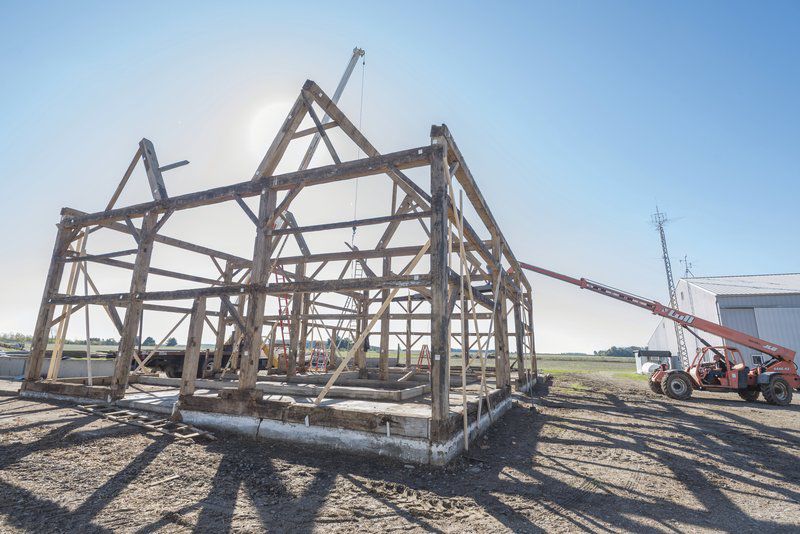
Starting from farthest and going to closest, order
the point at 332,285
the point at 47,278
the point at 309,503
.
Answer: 1. the point at 47,278
2. the point at 332,285
3. the point at 309,503

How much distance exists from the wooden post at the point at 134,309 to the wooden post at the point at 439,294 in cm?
702

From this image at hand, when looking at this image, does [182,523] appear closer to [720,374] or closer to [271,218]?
[271,218]

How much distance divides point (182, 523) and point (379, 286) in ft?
12.0

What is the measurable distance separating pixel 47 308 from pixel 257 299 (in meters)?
7.48

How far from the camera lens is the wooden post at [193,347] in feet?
21.5

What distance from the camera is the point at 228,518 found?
10.8 ft

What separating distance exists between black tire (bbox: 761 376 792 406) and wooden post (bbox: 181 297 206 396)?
60.3 ft

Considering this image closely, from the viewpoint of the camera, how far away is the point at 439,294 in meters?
5.23

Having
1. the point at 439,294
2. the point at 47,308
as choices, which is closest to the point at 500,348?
the point at 439,294

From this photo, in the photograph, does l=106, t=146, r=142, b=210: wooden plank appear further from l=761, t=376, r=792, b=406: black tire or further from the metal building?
the metal building

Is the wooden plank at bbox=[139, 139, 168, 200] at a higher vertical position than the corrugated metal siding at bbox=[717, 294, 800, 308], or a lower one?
higher

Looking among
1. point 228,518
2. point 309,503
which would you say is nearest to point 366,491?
point 309,503

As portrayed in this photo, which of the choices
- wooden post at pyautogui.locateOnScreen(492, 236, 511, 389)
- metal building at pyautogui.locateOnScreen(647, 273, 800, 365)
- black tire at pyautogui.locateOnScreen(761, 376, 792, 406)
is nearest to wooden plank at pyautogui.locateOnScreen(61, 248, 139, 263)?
wooden post at pyautogui.locateOnScreen(492, 236, 511, 389)

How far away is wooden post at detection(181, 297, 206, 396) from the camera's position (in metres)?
6.56
